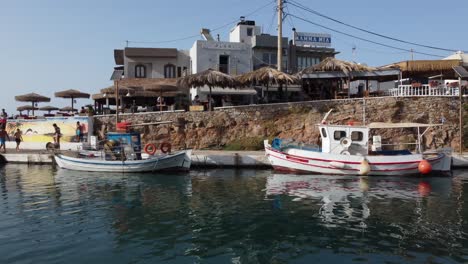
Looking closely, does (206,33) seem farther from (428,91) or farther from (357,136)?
(357,136)

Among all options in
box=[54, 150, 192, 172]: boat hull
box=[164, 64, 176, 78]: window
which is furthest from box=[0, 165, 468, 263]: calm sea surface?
box=[164, 64, 176, 78]: window

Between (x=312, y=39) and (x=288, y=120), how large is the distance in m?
20.2

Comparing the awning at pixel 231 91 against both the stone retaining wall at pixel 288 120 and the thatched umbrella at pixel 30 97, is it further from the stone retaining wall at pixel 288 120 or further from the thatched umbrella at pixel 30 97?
the thatched umbrella at pixel 30 97

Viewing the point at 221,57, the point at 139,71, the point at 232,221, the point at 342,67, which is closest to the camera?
the point at 232,221

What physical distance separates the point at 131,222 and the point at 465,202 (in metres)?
11.7

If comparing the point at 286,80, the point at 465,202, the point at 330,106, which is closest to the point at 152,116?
the point at 286,80

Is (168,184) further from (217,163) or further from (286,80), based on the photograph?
(286,80)

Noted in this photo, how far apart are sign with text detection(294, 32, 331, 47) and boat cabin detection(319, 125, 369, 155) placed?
79.3 feet

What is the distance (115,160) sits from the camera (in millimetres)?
21516

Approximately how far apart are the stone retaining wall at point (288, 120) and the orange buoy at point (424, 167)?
553 centimetres

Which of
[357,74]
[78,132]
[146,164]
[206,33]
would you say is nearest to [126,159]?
[146,164]

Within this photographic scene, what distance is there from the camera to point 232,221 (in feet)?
36.6

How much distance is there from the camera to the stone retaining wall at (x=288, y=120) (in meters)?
25.7

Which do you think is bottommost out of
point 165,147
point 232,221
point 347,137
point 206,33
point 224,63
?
point 232,221
